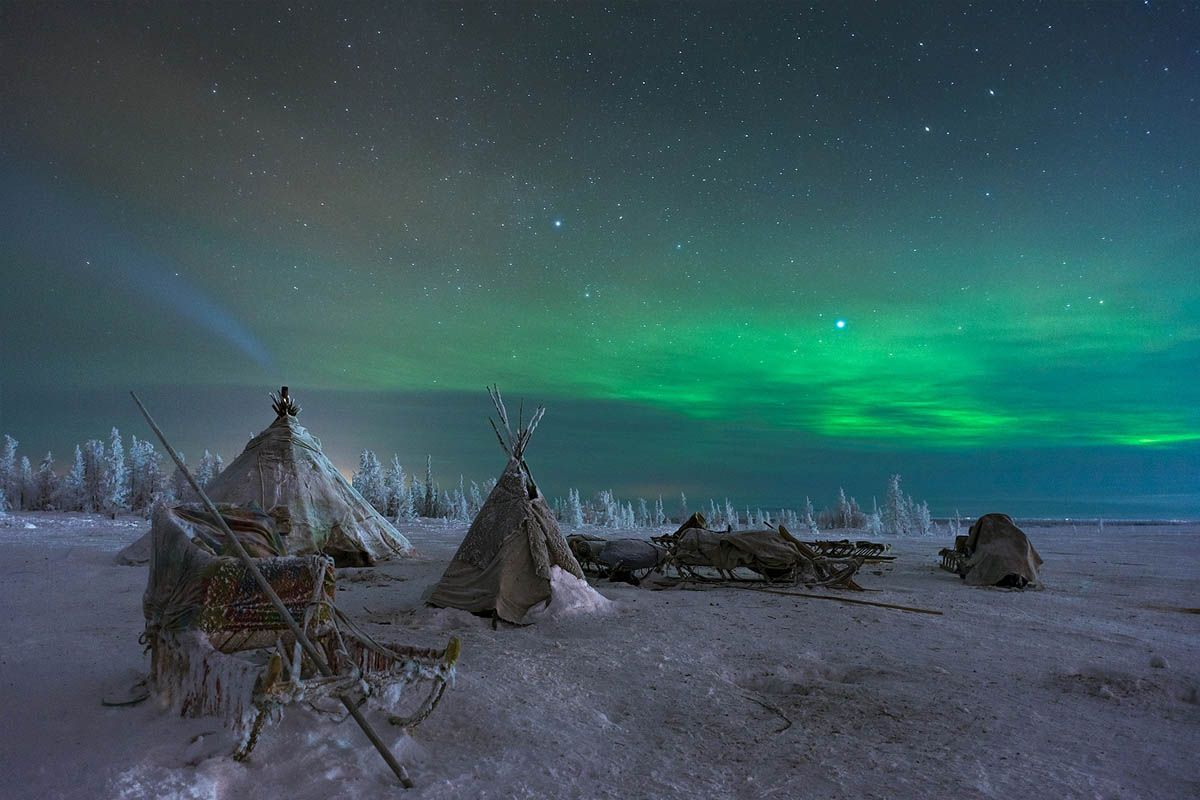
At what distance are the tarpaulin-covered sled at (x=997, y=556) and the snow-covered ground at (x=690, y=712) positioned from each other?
2.62 metres

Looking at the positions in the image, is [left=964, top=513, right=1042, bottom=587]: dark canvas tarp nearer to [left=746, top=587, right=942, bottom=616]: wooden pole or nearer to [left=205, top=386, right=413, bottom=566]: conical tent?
[left=746, top=587, right=942, bottom=616]: wooden pole

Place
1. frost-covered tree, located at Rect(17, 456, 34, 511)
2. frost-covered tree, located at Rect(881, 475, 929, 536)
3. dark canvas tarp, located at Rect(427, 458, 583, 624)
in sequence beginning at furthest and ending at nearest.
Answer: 1. frost-covered tree, located at Rect(17, 456, 34, 511)
2. frost-covered tree, located at Rect(881, 475, 929, 536)
3. dark canvas tarp, located at Rect(427, 458, 583, 624)

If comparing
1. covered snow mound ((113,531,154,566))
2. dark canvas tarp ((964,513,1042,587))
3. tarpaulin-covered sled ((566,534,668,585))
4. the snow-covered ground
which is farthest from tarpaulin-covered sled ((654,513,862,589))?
covered snow mound ((113,531,154,566))

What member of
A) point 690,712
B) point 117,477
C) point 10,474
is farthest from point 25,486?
point 690,712

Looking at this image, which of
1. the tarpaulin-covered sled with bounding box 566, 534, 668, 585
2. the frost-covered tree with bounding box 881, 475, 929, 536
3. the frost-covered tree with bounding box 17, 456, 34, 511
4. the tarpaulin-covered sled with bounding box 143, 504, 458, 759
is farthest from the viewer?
the frost-covered tree with bounding box 17, 456, 34, 511

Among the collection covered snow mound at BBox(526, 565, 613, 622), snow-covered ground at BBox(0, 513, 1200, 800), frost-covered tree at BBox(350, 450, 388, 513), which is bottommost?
snow-covered ground at BBox(0, 513, 1200, 800)

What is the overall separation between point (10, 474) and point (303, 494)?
5271cm

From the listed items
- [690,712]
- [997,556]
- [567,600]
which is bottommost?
[690,712]

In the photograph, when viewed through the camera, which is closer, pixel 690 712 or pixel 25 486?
pixel 690 712

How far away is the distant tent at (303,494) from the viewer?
15.2 metres

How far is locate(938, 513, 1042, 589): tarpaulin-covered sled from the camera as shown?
12969mm

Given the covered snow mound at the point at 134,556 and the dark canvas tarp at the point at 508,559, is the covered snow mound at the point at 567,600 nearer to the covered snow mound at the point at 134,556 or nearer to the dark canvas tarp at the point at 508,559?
the dark canvas tarp at the point at 508,559

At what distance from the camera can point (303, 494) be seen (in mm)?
15703

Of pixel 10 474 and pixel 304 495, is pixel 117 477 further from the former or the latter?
pixel 304 495
